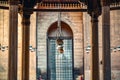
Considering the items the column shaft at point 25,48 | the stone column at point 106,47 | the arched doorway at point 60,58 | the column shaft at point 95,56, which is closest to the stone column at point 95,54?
the column shaft at point 95,56

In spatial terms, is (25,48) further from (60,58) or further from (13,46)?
(60,58)

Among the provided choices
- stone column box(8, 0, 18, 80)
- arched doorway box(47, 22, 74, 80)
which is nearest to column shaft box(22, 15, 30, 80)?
stone column box(8, 0, 18, 80)

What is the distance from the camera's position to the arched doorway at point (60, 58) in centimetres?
3291

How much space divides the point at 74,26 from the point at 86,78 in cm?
452

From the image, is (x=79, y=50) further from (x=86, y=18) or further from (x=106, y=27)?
(x=106, y=27)

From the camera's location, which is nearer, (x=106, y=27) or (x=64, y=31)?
(x=106, y=27)

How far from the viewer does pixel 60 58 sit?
33188 mm

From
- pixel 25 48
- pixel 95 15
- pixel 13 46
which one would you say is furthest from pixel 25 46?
pixel 13 46

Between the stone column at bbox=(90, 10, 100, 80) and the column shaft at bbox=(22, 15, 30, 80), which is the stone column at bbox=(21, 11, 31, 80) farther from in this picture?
the stone column at bbox=(90, 10, 100, 80)

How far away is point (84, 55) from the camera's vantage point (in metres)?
32.3

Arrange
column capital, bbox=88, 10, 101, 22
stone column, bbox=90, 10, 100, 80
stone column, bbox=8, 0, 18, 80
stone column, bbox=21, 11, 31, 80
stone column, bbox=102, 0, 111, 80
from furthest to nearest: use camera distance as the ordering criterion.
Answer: stone column, bbox=21, 11, 31, 80 < column capital, bbox=88, 10, 101, 22 < stone column, bbox=90, 10, 100, 80 < stone column, bbox=102, 0, 111, 80 < stone column, bbox=8, 0, 18, 80

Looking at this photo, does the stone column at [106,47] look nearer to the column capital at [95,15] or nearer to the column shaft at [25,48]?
the column capital at [95,15]

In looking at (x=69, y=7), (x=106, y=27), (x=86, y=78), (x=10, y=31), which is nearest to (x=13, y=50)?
(x=10, y=31)

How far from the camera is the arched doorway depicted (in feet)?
108
